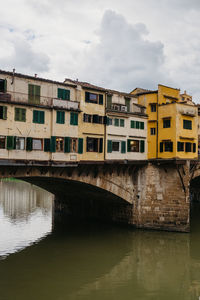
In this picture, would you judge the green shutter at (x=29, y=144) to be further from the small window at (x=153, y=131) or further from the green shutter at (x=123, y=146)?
the small window at (x=153, y=131)

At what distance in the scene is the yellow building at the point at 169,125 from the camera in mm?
28234

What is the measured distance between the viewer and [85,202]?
112 feet

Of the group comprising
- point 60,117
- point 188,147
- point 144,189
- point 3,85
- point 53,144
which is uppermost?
point 3,85

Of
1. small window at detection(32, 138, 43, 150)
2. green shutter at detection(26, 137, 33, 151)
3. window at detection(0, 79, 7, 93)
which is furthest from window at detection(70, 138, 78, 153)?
window at detection(0, 79, 7, 93)

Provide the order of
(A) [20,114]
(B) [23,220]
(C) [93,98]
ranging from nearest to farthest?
(A) [20,114] < (C) [93,98] < (B) [23,220]

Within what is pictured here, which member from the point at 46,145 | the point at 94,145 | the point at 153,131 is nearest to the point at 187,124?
the point at 153,131

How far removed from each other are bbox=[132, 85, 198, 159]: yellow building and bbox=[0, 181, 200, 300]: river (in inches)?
316

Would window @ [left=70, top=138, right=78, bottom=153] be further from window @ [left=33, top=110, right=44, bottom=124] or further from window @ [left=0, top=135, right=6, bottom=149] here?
window @ [left=0, top=135, right=6, bottom=149]

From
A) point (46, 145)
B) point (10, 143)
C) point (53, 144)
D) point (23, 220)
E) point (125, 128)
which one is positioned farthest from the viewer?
point (23, 220)

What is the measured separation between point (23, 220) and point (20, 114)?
1595 cm

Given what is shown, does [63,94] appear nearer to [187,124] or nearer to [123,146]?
[123,146]

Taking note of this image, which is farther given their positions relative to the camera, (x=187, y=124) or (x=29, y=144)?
(x=187, y=124)

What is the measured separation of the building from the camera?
2672cm

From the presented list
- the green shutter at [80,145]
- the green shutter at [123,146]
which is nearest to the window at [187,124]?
the green shutter at [123,146]
